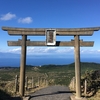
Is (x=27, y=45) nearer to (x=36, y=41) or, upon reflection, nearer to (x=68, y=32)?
(x=36, y=41)

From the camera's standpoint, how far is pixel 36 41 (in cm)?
A: 1131

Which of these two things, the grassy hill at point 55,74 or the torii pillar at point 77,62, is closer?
the torii pillar at point 77,62

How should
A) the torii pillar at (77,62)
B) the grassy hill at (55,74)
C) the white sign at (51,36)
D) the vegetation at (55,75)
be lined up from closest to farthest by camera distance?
the torii pillar at (77,62)
the white sign at (51,36)
the vegetation at (55,75)
the grassy hill at (55,74)

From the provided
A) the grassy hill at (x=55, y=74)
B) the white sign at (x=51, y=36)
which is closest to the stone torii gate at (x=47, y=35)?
the white sign at (x=51, y=36)

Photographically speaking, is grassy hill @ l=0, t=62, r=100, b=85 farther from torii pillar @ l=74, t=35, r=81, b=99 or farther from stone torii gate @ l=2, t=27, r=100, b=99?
stone torii gate @ l=2, t=27, r=100, b=99

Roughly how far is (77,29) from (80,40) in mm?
681

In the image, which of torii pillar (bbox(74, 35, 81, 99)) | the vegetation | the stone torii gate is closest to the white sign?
the stone torii gate

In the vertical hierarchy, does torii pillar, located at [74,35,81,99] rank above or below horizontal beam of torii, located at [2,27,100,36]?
below

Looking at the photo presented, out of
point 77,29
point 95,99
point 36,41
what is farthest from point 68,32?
point 95,99

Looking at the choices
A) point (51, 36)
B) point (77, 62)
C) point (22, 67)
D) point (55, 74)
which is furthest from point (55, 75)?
point (51, 36)

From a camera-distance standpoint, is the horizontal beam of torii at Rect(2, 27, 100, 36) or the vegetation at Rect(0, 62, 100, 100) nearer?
the horizontal beam of torii at Rect(2, 27, 100, 36)

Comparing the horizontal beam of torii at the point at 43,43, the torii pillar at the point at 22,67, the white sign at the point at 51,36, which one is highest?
the white sign at the point at 51,36

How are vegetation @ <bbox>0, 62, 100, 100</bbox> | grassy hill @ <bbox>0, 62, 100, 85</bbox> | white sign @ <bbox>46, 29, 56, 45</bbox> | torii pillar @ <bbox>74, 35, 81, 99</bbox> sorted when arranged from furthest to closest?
1. grassy hill @ <bbox>0, 62, 100, 85</bbox>
2. vegetation @ <bbox>0, 62, 100, 100</bbox>
3. white sign @ <bbox>46, 29, 56, 45</bbox>
4. torii pillar @ <bbox>74, 35, 81, 99</bbox>

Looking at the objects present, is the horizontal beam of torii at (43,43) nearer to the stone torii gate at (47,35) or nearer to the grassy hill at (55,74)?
the stone torii gate at (47,35)
